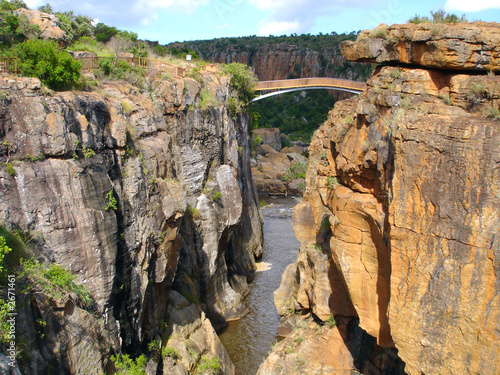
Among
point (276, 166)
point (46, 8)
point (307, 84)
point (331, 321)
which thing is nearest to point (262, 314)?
point (331, 321)

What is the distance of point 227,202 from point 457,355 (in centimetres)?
1508

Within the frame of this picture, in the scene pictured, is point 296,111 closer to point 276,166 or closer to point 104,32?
point 276,166

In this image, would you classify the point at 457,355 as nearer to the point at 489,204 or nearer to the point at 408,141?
the point at 489,204

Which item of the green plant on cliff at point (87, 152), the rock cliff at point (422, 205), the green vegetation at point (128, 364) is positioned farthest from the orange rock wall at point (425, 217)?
the green plant on cliff at point (87, 152)

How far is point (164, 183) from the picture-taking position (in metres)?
17.4

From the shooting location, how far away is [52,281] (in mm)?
11977

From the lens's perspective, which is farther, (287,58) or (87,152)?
(287,58)

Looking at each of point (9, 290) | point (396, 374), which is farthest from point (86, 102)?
point (396, 374)

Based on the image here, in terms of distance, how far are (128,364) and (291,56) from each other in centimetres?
8486

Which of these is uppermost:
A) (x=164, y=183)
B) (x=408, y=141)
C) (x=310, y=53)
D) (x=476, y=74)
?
(x=310, y=53)

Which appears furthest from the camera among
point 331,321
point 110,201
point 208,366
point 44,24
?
point 44,24

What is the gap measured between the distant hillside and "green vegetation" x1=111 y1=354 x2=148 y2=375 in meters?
71.4

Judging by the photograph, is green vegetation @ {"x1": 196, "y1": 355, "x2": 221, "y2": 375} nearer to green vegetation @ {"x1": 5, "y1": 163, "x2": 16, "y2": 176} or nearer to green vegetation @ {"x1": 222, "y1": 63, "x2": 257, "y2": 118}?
green vegetation @ {"x1": 5, "y1": 163, "x2": 16, "y2": 176}

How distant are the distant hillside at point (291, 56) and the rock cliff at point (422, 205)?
69.9 meters
